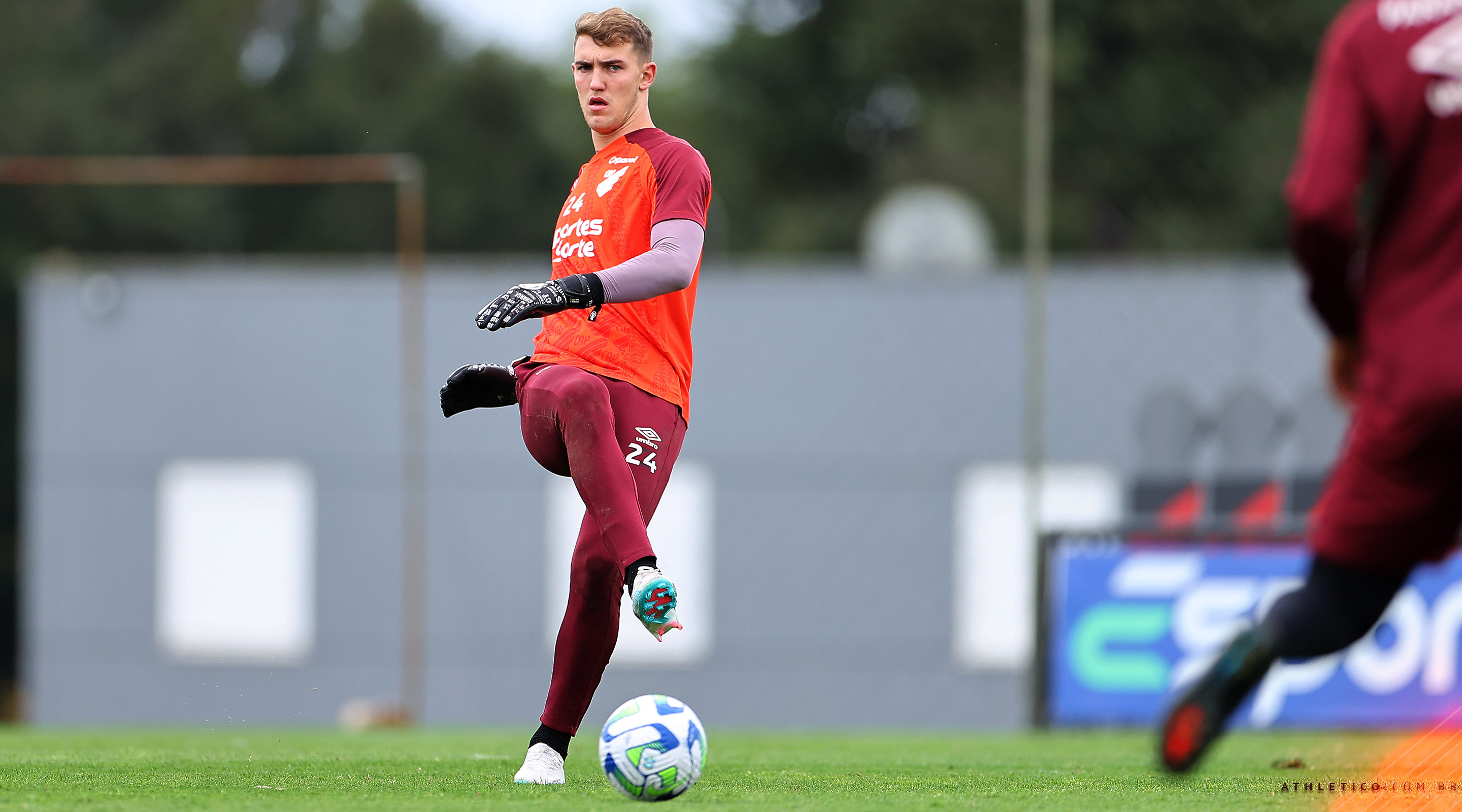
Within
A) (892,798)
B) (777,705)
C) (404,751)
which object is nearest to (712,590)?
(777,705)

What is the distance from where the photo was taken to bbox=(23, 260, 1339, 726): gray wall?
18828 mm

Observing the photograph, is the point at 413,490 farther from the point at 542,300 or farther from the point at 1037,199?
the point at 542,300

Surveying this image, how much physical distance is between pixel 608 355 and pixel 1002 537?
48.3 feet

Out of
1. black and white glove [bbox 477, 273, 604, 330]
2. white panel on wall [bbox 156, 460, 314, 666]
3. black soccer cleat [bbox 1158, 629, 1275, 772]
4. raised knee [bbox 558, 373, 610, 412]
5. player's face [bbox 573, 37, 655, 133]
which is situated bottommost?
white panel on wall [bbox 156, 460, 314, 666]

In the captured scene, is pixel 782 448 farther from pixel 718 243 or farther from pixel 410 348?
pixel 718 243

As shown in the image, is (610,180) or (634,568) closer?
(634,568)

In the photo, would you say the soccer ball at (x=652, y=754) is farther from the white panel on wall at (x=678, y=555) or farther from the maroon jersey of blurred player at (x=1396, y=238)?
the white panel on wall at (x=678, y=555)

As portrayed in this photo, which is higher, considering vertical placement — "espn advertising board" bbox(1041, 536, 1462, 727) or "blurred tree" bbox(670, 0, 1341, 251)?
"blurred tree" bbox(670, 0, 1341, 251)

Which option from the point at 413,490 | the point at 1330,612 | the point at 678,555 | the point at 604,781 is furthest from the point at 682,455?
the point at 1330,612

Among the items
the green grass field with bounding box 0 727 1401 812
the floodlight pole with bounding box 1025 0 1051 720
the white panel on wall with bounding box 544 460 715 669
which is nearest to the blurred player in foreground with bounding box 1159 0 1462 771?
A: the green grass field with bounding box 0 727 1401 812

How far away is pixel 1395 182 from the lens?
3039mm

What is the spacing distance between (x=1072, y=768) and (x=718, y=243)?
2869 cm

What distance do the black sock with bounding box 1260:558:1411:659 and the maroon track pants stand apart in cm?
148

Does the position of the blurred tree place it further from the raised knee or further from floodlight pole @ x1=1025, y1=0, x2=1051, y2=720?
the raised knee
